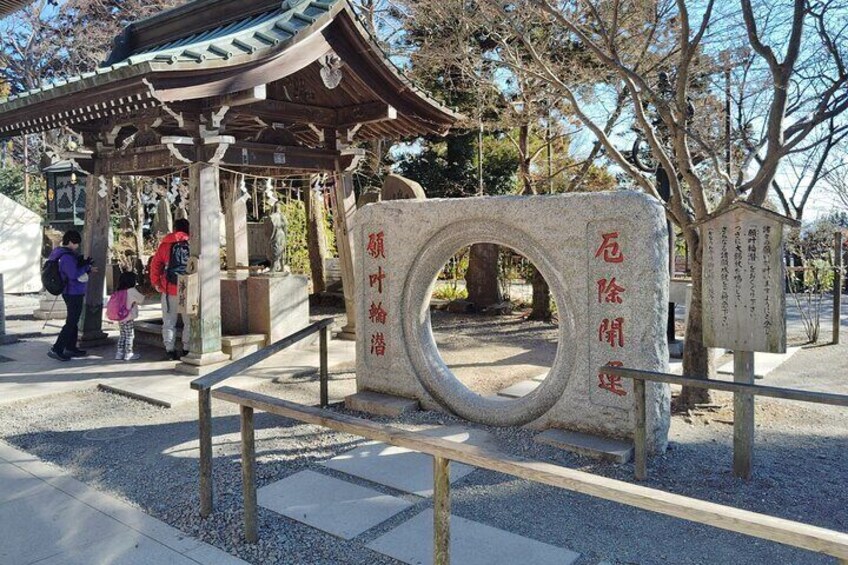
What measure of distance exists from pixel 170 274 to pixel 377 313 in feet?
11.7

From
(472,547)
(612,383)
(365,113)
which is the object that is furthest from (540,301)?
(472,547)

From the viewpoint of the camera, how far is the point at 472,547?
11.5ft

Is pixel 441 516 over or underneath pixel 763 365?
over

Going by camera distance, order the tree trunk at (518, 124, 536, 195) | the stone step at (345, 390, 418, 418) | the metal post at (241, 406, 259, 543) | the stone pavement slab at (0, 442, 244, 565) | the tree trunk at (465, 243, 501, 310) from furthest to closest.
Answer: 1. the tree trunk at (465, 243, 501, 310)
2. the tree trunk at (518, 124, 536, 195)
3. the stone step at (345, 390, 418, 418)
4. the metal post at (241, 406, 259, 543)
5. the stone pavement slab at (0, 442, 244, 565)

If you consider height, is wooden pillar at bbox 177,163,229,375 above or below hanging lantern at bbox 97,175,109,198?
below

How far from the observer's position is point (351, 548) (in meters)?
3.55

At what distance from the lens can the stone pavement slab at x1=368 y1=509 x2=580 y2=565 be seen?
3.38 metres

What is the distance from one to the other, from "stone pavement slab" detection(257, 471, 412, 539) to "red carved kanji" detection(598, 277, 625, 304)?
2.11 metres

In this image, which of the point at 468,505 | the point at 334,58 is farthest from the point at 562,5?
Answer: the point at 468,505

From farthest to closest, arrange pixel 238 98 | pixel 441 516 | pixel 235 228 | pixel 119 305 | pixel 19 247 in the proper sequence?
1. pixel 19 247
2. pixel 235 228
3. pixel 119 305
4. pixel 238 98
5. pixel 441 516

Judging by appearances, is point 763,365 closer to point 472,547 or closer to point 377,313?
point 377,313

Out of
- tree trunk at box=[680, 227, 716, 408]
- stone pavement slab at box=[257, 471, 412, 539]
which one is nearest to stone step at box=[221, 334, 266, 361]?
stone pavement slab at box=[257, 471, 412, 539]

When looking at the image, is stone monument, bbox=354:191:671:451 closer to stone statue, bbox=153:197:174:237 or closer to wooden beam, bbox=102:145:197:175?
wooden beam, bbox=102:145:197:175

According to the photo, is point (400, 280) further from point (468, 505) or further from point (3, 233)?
point (3, 233)
